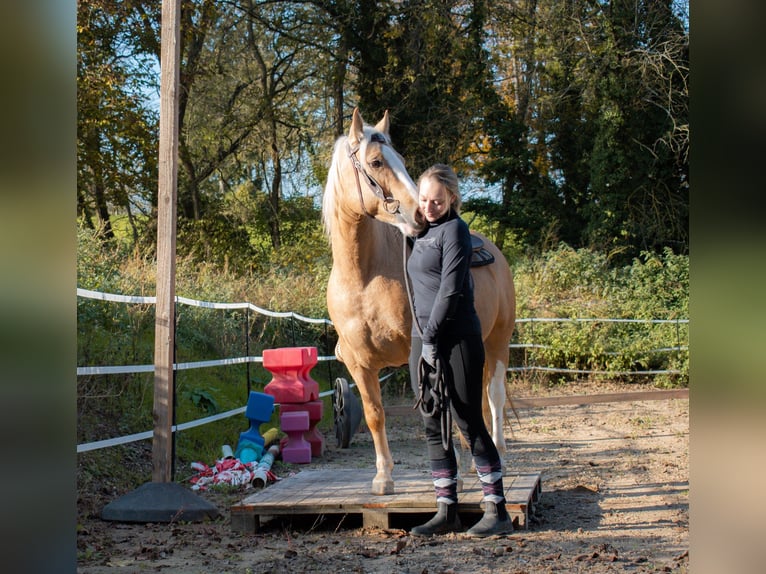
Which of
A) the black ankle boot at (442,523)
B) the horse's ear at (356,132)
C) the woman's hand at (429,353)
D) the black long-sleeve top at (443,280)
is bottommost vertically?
the black ankle boot at (442,523)

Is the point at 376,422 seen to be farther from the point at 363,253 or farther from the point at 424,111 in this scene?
the point at 424,111

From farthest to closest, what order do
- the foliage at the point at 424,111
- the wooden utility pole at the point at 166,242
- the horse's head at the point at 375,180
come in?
the foliage at the point at 424,111, the wooden utility pole at the point at 166,242, the horse's head at the point at 375,180

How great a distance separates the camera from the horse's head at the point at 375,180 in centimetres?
426

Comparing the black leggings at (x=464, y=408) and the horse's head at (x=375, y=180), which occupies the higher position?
the horse's head at (x=375, y=180)

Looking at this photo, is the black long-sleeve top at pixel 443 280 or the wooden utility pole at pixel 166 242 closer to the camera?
the black long-sleeve top at pixel 443 280

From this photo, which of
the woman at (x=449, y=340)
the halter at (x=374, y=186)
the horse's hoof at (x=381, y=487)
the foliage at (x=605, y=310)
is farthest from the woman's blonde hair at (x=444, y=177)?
the foliage at (x=605, y=310)

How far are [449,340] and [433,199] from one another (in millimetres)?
759

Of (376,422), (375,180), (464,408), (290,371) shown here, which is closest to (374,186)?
(375,180)

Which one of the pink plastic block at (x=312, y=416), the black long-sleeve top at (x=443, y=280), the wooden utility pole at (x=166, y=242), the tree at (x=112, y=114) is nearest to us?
the black long-sleeve top at (x=443, y=280)

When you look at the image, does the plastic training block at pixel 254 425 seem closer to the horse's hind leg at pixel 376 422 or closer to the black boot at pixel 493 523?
the horse's hind leg at pixel 376 422

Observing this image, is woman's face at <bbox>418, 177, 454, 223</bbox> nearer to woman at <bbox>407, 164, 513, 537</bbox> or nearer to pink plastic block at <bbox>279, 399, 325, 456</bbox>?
woman at <bbox>407, 164, 513, 537</bbox>

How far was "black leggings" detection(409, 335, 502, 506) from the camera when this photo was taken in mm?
4035
